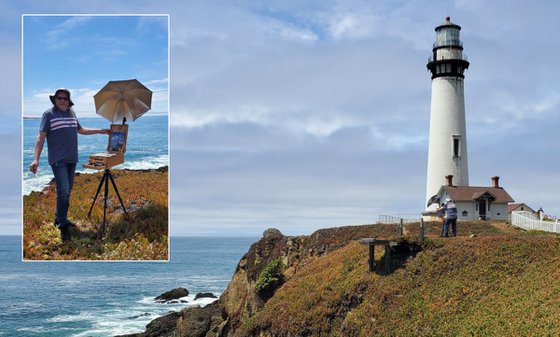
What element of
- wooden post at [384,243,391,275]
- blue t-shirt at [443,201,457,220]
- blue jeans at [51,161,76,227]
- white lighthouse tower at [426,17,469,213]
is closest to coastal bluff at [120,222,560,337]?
wooden post at [384,243,391,275]

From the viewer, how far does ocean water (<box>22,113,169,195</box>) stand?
1694 cm

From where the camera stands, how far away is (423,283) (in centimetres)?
2647

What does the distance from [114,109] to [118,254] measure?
4145 mm

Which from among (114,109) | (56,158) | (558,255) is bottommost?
(558,255)

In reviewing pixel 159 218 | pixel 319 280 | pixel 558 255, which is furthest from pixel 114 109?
pixel 558 255

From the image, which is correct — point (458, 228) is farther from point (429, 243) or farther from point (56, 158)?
point (56, 158)

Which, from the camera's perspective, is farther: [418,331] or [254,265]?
[254,265]

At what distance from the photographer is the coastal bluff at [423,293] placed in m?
22.6

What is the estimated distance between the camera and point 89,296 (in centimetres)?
7588

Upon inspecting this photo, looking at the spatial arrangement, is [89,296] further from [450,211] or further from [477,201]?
[450,211]

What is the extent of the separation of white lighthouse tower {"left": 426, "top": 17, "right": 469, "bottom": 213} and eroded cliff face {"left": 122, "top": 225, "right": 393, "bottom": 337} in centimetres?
890

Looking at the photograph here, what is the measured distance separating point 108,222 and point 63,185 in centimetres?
168

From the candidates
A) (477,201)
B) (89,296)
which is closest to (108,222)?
(477,201)

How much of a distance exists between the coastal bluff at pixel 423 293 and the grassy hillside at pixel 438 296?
0.13ft
